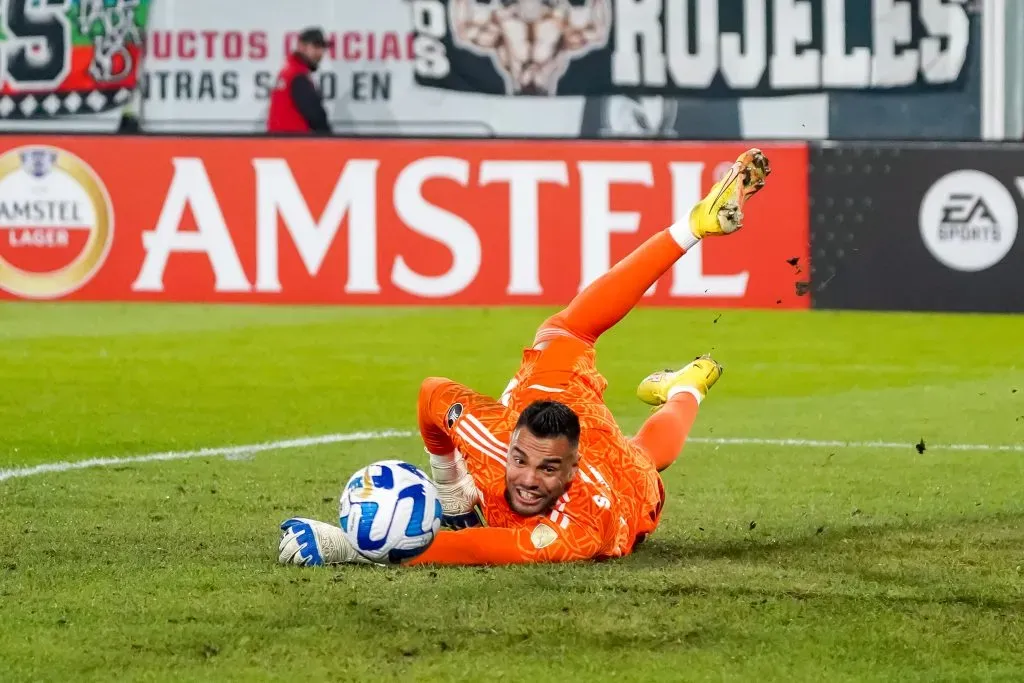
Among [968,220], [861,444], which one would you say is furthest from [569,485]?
[968,220]

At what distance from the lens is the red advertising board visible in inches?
585

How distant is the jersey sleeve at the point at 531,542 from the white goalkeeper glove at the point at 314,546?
0.21 meters

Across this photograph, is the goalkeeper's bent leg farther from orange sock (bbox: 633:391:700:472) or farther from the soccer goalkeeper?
orange sock (bbox: 633:391:700:472)

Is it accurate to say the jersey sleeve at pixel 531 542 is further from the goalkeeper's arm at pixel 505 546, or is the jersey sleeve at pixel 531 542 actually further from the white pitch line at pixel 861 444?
the white pitch line at pixel 861 444

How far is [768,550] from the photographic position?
621 centimetres

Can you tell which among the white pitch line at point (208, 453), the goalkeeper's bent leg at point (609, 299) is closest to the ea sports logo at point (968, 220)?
the white pitch line at point (208, 453)

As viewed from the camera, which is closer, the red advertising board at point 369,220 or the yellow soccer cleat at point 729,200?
the yellow soccer cleat at point 729,200

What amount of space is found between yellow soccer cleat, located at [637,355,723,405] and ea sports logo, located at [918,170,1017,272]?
7.49 meters

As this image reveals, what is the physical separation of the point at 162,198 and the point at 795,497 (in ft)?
27.9

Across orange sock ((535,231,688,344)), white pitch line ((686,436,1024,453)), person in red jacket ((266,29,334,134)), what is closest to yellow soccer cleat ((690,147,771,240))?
orange sock ((535,231,688,344))

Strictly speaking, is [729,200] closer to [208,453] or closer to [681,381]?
[681,381]

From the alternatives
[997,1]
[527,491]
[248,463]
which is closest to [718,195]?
[527,491]

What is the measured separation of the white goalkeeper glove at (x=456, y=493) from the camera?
6.36 meters

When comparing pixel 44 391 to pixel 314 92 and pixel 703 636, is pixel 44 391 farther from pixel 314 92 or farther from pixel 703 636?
pixel 314 92
